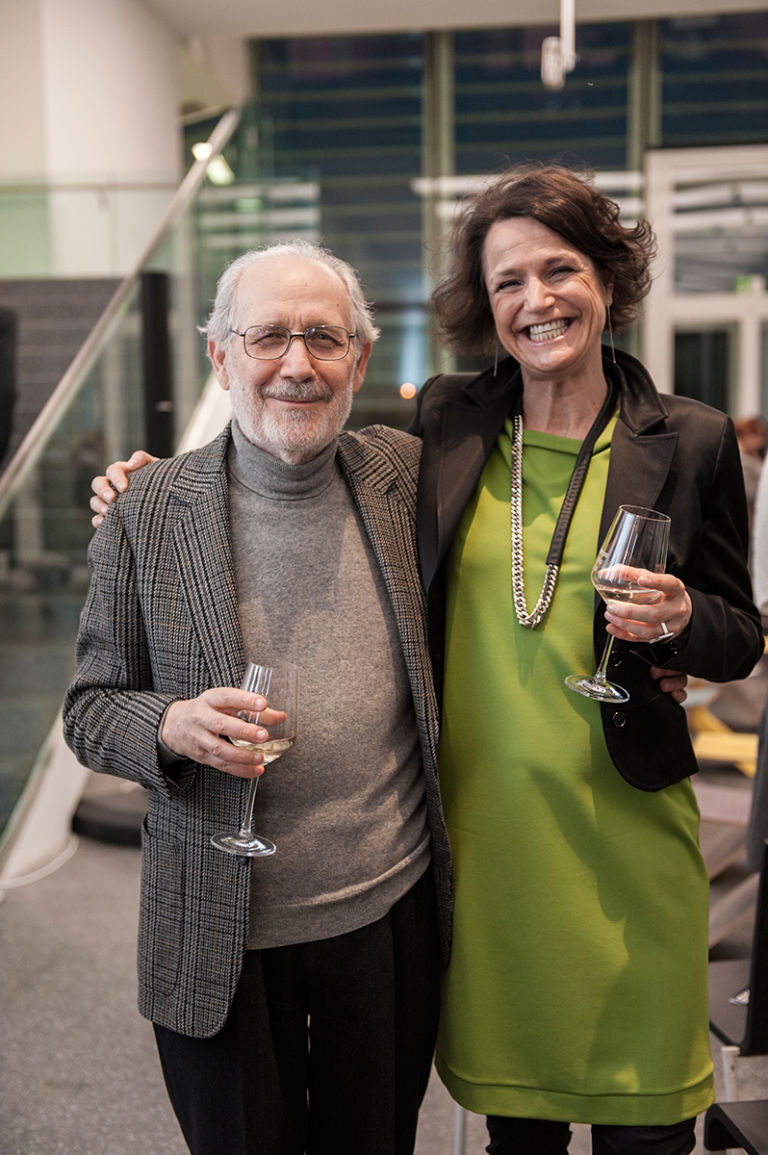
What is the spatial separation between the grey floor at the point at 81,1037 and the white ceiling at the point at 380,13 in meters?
7.18

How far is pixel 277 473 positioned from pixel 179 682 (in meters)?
0.34

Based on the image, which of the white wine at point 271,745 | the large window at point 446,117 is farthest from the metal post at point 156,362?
the large window at point 446,117

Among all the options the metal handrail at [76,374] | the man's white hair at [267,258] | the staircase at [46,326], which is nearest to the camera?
the man's white hair at [267,258]

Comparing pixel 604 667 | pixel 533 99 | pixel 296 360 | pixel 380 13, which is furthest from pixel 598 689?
pixel 533 99

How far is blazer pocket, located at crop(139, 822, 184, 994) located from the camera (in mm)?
1652

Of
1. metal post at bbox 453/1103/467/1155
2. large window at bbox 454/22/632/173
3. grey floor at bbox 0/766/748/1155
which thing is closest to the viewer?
metal post at bbox 453/1103/467/1155

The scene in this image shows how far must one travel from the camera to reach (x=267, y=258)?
66.1 inches

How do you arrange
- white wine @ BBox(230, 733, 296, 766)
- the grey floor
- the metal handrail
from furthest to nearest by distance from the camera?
the metal handrail
the grey floor
white wine @ BBox(230, 733, 296, 766)

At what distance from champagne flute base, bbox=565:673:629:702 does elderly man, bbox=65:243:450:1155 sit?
8.7 inches

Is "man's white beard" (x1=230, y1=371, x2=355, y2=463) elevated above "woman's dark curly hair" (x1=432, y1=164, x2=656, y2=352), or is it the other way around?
"woman's dark curly hair" (x1=432, y1=164, x2=656, y2=352)

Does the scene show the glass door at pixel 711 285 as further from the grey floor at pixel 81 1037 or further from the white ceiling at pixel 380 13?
the grey floor at pixel 81 1037

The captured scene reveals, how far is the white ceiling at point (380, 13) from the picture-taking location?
879cm

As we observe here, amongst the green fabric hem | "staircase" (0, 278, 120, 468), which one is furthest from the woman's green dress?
"staircase" (0, 278, 120, 468)

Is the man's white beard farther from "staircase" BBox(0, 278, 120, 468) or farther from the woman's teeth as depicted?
"staircase" BBox(0, 278, 120, 468)
